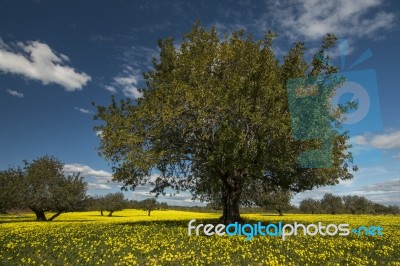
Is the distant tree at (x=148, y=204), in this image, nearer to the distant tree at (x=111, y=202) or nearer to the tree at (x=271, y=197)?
the distant tree at (x=111, y=202)

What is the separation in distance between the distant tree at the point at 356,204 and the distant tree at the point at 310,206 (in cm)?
1103

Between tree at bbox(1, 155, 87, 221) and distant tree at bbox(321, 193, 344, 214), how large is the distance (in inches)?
3676

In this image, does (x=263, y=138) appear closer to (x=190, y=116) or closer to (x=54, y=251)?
(x=190, y=116)

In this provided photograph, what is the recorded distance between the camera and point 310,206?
430 ft

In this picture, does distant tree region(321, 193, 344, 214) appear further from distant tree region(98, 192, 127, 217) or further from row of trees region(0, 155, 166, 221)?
row of trees region(0, 155, 166, 221)

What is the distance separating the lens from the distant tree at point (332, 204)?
421ft

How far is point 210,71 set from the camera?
94.8ft

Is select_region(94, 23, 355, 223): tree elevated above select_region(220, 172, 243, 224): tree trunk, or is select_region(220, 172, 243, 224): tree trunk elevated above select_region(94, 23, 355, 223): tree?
select_region(94, 23, 355, 223): tree

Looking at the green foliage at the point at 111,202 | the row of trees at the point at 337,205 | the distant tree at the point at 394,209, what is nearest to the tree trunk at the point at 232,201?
the green foliage at the point at 111,202

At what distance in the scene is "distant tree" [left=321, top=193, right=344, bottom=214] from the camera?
12838 centimetres

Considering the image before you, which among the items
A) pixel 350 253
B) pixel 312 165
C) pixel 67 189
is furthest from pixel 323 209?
pixel 350 253

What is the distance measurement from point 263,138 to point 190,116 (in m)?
5.54

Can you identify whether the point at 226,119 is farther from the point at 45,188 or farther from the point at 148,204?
the point at 148,204

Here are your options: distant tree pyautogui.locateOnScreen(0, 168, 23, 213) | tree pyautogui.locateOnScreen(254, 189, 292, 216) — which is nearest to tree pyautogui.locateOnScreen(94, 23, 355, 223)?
tree pyautogui.locateOnScreen(254, 189, 292, 216)
